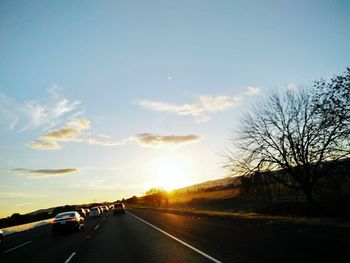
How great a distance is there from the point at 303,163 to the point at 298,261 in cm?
2024

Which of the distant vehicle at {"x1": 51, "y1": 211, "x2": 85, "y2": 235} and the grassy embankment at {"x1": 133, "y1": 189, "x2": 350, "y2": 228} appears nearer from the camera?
the grassy embankment at {"x1": 133, "y1": 189, "x2": 350, "y2": 228}

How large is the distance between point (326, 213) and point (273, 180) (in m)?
9.96

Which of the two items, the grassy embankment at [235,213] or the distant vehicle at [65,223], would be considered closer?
the grassy embankment at [235,213]

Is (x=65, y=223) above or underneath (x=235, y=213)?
above

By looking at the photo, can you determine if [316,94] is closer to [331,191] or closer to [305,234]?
[331,191]

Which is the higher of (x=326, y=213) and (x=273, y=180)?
(x=273, y=180)

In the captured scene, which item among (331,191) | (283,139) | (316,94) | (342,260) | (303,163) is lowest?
(342,260)

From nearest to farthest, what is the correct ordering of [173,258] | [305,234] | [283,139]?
[173,258] → [305,234] → [283,139]

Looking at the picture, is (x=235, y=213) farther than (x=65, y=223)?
Yes

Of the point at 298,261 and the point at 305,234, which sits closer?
the point at 298,261

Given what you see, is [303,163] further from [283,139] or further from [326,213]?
[326,213]

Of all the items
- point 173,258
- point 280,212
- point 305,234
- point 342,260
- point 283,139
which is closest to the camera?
point 342,260

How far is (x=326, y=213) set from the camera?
19.5 meters

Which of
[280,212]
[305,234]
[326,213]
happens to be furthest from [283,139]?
[305,234]
